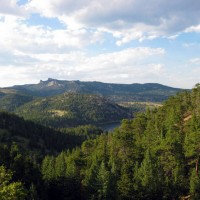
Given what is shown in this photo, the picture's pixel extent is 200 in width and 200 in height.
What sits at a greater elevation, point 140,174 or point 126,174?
point 140,174

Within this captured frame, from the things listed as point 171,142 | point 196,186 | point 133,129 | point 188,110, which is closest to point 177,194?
point 196,186

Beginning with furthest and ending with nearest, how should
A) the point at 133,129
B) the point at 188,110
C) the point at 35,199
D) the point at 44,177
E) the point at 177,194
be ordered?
the point at 188,110 < the point at 133,129 < the point at 44,177 < the point at 177,194 < the point at 35,199

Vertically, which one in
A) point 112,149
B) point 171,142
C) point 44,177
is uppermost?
point 171,142

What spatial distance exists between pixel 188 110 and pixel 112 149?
5974 centimetres

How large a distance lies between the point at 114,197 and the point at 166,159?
60.8ft

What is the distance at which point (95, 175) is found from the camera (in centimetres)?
8106

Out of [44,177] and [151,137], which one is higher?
[151,137]

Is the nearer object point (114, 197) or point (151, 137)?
point (114, 197)

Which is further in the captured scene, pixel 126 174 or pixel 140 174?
pixel 126 174

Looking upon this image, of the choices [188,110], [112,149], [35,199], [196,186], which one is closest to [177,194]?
[196,186]

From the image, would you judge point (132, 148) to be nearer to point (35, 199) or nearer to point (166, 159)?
point (166, 159)

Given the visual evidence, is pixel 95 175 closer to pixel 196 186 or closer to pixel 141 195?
pixel 141 195

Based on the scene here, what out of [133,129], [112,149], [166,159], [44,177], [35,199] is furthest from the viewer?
[133,129]

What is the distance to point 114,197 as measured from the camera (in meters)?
75.6
